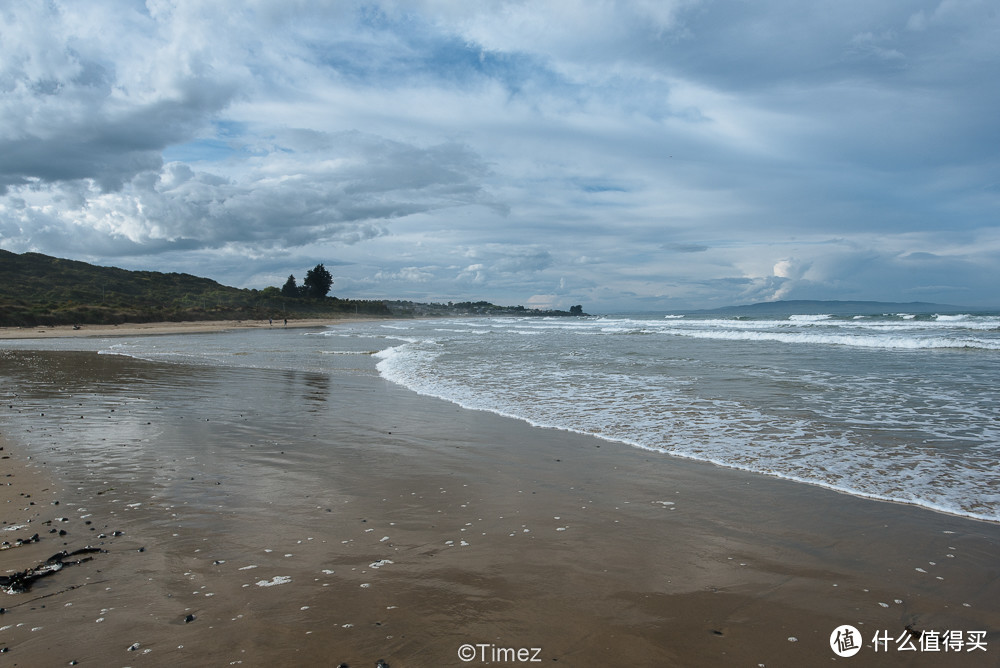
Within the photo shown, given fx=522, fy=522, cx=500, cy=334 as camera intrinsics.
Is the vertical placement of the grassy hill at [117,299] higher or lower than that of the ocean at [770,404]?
higher

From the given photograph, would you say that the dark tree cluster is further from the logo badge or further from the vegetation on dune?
the logo badge

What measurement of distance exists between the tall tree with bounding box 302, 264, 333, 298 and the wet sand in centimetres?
11451

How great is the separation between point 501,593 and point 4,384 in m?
14.8

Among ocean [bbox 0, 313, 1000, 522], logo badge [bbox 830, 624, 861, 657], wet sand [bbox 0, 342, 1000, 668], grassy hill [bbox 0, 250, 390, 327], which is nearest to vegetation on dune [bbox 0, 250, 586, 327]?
grassy hill [bbox 0, 250, 390, 327]

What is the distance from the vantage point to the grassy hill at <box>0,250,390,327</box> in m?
51.1

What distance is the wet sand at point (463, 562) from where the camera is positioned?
270 centimetres

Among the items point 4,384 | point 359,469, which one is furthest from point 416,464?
point 4,384

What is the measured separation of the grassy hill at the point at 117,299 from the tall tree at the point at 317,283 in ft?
11.9

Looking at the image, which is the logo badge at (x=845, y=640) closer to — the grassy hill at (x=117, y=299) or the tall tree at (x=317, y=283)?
the grassy hill at (x=117, y=299)

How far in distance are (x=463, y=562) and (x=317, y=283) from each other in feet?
393

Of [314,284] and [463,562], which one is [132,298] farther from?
[463,562]

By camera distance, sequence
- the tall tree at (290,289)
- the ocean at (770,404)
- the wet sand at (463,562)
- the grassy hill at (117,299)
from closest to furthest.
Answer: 1. the wet sand at (463,562)
2. the ocean at (770,404)
3. the grassy hill at (117,299)
4. the tall tree at (290,289)

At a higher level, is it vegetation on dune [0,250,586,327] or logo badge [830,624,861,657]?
vegetation on dune [0,250,586,327]

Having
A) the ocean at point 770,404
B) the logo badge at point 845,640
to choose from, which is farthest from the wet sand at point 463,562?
the ocean at point 770,404
